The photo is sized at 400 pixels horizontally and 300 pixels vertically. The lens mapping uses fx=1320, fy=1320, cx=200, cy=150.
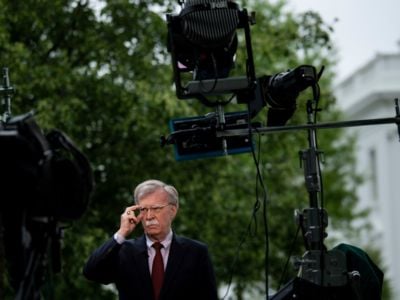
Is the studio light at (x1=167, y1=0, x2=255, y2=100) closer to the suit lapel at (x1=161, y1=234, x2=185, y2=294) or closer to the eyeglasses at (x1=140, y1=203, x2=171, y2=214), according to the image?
the eyeglasses at (x1=140, y1=203, x2=171, y2=214)

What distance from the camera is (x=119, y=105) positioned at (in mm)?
18609

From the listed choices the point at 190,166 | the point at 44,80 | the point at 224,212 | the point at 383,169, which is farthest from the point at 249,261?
the point at 383,169

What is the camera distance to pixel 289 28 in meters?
20.2

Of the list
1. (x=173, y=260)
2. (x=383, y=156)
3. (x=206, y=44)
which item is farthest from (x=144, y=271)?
(x=383, y=156)

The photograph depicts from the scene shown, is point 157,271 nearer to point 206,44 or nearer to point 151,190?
point 151,190

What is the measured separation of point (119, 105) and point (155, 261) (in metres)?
10.1

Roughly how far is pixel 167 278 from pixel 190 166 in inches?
432

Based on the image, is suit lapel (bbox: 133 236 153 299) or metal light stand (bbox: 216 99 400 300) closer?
metal light stand (bbox: 216 99 400 300)

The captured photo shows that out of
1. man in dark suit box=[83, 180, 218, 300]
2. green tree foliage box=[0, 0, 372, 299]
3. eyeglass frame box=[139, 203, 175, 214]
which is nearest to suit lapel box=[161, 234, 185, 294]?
man in dark suit box=[83, 180, 218, 300]

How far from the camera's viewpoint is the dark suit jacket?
8461 millimetres

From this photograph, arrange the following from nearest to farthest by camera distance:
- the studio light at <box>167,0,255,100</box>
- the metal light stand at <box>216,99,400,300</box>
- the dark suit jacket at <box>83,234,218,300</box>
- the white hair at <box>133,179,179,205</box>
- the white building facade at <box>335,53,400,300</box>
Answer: the studio light at <box>167,0,255,100</box> < the metal light stand at <box>216,99,400,300</box> < the dark suit jacket at <box>83,234,218,300</box> < the white hair at <box>133,179,179,205</box> < the white building facade at <box>335,53,400,300</box>

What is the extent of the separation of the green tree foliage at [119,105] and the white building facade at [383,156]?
28393 mm

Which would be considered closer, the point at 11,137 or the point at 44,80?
the point at 11,137

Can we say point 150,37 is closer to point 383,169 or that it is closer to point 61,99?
point 61,99
